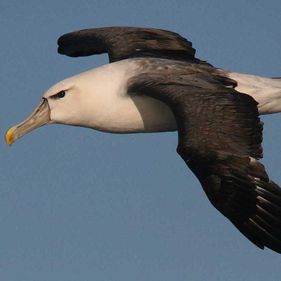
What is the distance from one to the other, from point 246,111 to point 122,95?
1.78 metres

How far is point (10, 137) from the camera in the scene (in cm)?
1758

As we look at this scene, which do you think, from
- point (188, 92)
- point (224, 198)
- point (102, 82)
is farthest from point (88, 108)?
point (224, 198)

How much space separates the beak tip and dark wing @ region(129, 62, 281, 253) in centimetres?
223

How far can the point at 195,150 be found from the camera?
15734 mm

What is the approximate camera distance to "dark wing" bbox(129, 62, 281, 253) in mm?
15680

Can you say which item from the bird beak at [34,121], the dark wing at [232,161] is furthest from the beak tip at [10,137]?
the dark wing at [232,161]

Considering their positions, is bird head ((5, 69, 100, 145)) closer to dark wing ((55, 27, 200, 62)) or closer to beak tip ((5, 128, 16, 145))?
beak tip ((5, 128, 16, 145))

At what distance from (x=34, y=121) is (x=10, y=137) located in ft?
1.20

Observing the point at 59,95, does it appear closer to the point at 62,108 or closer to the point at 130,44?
the point at 62,108

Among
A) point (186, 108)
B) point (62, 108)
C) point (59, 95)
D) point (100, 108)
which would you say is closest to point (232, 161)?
point (186, 108)

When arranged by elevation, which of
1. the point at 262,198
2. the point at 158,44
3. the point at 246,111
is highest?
the point at 158,44

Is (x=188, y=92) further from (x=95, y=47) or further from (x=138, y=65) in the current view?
(x=95, y=47)

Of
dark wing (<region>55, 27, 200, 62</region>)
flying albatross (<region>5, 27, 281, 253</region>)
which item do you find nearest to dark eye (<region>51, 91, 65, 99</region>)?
flying albatross (<region>5, 27, 281, 253</region>)

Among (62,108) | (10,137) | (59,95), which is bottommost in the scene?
(10,137)
